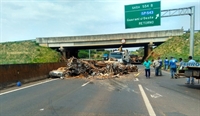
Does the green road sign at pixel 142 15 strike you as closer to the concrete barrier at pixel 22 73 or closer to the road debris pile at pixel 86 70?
the road debris pile at pixel 86 70

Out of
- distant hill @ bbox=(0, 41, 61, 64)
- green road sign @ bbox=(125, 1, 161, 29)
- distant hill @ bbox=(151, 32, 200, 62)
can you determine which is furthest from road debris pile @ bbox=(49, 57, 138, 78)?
distant hill @ bbox=(151, 32, 200, 62)

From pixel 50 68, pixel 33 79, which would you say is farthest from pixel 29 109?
pixel 50 68

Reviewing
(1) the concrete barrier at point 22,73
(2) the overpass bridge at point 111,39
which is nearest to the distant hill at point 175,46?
(2) the overpass bridge at point 111,39

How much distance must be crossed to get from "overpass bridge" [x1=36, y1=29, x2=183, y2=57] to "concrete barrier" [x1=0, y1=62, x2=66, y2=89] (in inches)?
1205

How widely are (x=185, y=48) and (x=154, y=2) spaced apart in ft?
81.6

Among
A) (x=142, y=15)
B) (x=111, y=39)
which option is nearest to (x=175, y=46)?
(x=111, y=39)

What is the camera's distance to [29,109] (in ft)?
21.8

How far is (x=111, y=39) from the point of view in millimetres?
48469

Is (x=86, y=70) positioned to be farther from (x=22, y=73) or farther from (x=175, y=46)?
(x=175, y=46)

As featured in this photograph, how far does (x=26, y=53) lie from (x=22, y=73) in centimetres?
3878

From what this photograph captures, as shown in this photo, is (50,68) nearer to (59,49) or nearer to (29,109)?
(29,109)

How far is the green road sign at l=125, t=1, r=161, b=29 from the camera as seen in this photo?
2519cm

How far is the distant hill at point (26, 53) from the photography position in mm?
46375

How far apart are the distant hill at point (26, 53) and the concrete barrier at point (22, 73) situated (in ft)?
91.2
